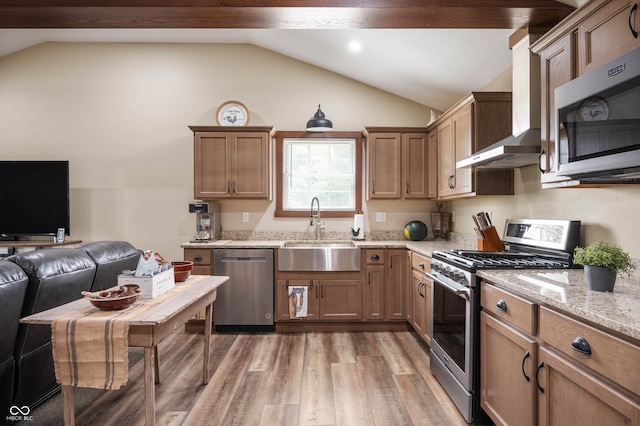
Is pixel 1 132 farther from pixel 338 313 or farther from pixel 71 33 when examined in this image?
pixel 338 313

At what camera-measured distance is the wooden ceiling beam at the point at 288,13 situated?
223cm

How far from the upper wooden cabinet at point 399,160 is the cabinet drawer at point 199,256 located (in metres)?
1.90

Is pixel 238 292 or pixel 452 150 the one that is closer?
pixel 452 150

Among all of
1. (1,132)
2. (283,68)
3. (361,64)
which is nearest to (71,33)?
(1,132)

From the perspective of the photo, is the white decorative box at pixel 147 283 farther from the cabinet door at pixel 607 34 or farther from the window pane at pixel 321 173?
the window pane at pixel 321 173

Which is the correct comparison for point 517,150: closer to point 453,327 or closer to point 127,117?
point 453,327

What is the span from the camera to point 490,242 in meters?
2.96

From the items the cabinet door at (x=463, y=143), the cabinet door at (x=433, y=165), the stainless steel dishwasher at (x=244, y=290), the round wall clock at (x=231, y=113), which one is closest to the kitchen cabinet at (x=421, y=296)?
the cabinet door at (x=463, y=143)

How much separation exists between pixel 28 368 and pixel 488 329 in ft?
8.41

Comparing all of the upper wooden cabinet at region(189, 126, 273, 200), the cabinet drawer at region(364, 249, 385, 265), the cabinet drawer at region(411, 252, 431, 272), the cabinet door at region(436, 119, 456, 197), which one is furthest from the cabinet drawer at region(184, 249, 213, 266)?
the cabinet door at region(436, 119, 456, 197)

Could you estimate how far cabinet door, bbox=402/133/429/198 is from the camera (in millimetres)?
4215

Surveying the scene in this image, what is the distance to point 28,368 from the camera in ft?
6.82

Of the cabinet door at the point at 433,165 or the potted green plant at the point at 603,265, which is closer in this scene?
the potted green plant at the point at 603,265

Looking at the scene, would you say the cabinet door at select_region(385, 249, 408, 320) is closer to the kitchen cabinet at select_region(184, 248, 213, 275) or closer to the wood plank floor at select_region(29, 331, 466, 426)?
the wood plank floor at select_region(29, 331, 466, 426)
